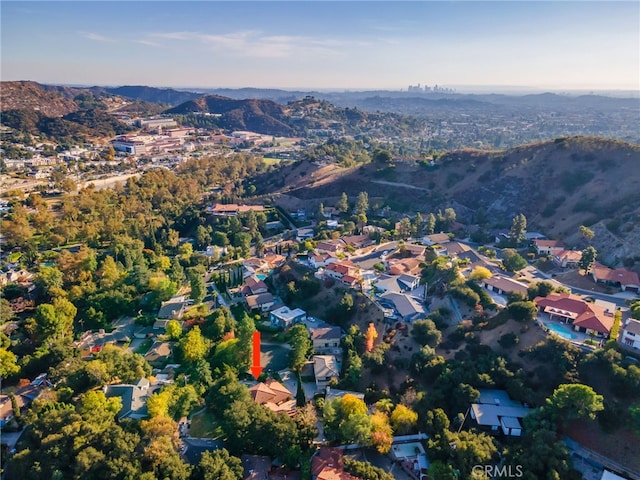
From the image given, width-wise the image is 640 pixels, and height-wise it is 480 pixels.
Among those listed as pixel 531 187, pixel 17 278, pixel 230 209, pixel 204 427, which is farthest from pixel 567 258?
pixel 17 278

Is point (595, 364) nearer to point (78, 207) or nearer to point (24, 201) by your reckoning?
point (78, 207)

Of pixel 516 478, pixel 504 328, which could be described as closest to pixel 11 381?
pixel 516 478

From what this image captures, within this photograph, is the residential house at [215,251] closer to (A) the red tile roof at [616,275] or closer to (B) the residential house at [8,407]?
(B) the residential house at [8,407]

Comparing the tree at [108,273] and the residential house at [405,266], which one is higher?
the residential house at [405,266]

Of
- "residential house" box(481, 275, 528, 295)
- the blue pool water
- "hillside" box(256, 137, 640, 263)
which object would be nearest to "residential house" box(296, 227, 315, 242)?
"hillside" box(256, 137, 640, 263)

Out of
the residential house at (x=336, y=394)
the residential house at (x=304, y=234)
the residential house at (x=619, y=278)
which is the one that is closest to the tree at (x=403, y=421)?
the residential house at (x=336, y=394)
